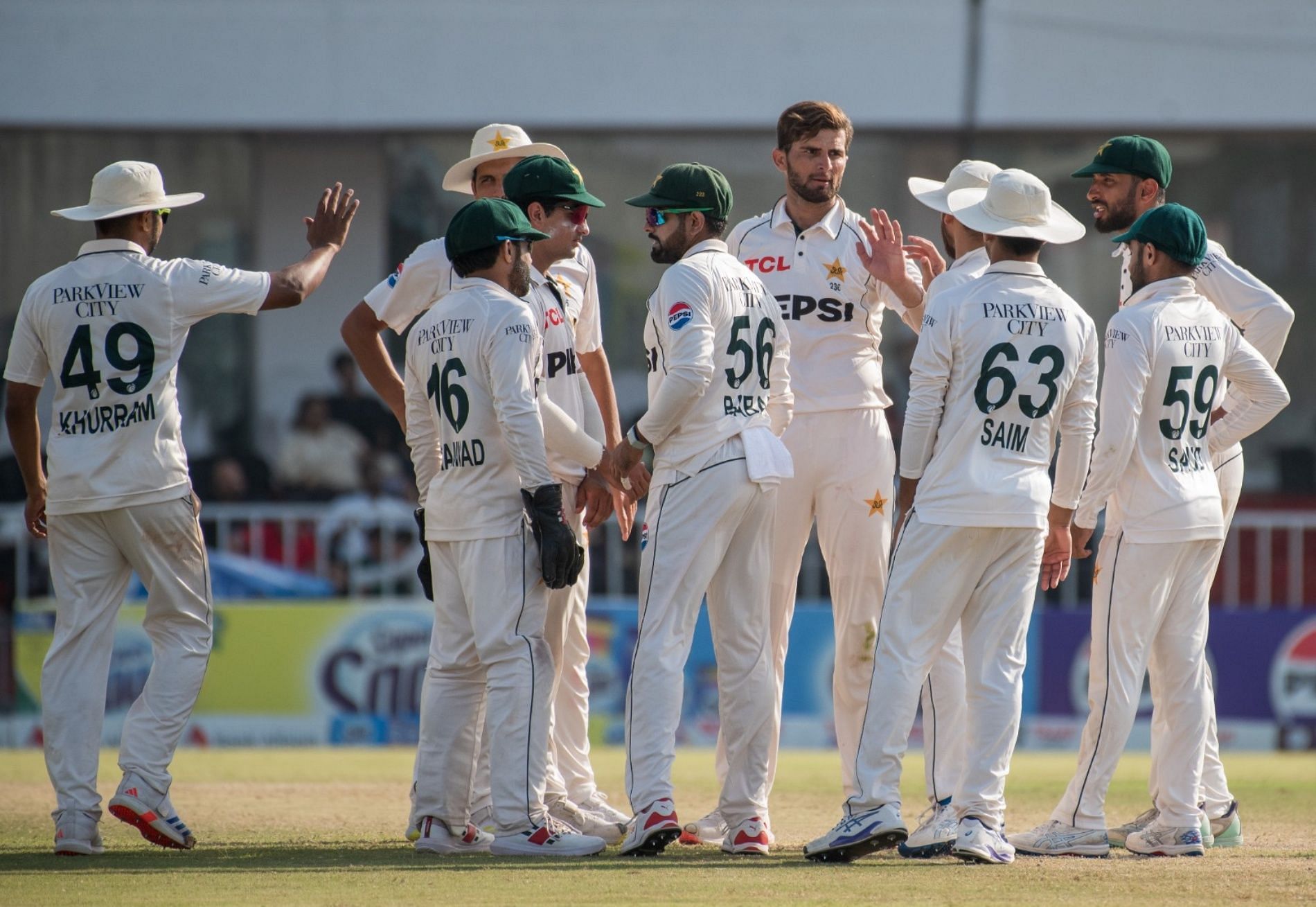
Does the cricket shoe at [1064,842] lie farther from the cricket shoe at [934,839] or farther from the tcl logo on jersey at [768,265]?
the tcl logo on jersey at [768,265]

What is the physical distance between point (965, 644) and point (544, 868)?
1698 mm

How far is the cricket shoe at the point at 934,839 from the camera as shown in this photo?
20.8 feet

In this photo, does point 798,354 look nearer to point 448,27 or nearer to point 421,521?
point 421,521

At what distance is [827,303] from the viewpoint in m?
7.18

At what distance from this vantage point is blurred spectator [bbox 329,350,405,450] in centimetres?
1488

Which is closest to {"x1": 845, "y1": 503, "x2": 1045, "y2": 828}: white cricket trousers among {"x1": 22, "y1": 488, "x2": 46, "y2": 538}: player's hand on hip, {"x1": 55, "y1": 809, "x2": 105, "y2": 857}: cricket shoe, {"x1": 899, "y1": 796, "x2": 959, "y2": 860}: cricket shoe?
{"x1": 899, "y1": 796, "x2": 959, "y2": 860}: cricket shoe

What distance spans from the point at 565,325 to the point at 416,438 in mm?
793

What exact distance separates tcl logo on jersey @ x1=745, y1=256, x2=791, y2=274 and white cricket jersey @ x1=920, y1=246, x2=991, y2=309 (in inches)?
24.7

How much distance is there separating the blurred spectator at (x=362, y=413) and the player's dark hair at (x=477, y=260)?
332 inches

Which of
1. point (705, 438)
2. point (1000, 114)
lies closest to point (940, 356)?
point (705, 438)

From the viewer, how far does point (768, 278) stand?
724cm

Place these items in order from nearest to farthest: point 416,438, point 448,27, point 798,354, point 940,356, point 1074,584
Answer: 1. point 940,356
2. point 416,438
3. point 798,354
4. point 1074,584
5. point 448,27

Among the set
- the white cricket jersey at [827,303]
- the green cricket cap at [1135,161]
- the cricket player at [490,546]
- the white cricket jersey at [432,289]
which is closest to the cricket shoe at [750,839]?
the cricket player at [490,546]

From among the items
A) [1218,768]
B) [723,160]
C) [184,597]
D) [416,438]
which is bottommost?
[1218,768]
